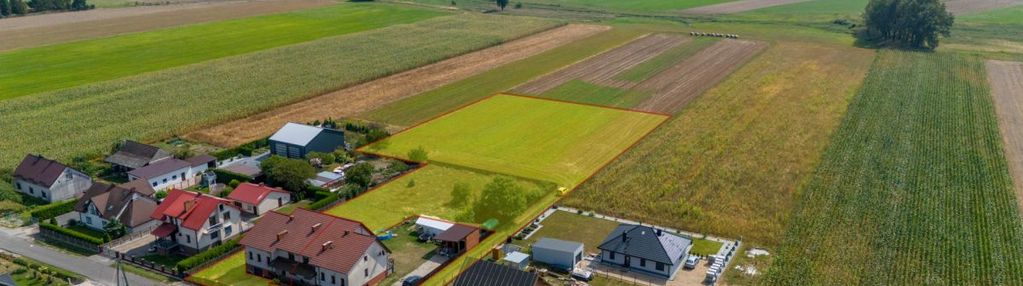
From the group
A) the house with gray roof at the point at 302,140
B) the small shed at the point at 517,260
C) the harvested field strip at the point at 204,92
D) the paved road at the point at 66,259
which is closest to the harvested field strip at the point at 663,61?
the harvested field strip at the point at 204,92

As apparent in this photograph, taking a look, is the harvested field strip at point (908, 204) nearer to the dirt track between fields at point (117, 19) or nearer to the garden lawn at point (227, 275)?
the garden lawn at point (227, 275)

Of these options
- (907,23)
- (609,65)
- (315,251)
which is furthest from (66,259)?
(907,23)

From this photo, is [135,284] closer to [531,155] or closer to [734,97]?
[531,155]

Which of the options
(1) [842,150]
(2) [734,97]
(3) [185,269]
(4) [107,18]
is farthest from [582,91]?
(4) [107,18]

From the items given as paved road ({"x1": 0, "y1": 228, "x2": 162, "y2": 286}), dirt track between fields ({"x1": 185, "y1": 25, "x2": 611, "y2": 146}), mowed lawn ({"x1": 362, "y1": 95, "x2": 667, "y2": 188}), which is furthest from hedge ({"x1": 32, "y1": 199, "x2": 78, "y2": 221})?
mowed lawn ({"x1": 362, "y1": 95, "x2": 667, "y2": 188})

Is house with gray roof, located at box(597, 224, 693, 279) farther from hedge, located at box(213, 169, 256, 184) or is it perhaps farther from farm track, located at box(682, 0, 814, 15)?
farm track, located at box(682, 0, 814, 15)

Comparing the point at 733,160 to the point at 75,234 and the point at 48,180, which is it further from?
the point at 48,180

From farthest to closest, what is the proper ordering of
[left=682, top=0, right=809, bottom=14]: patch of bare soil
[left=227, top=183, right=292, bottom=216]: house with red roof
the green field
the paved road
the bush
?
[left=682, top=0, right=809, bottom=14]: patch of bare soil < the bush < [left=227, top=183, right=292, bottom=216]: house with red roof < the green field < the paved road
